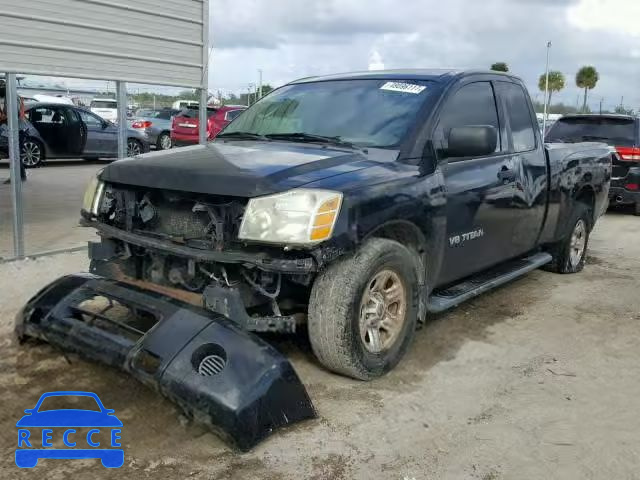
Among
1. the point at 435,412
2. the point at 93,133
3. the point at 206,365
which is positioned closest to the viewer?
the point at 206,365

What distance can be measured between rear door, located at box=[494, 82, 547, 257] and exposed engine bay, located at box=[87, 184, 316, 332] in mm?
2274

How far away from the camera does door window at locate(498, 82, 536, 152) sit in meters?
5.30

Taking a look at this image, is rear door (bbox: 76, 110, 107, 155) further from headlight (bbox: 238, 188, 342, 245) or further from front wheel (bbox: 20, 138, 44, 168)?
headlight (bbox: 238, 188, 342, 245)

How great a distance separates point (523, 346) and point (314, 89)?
2428 millimetres

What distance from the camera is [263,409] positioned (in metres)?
3.04

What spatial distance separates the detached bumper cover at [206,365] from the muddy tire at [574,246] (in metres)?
4.16

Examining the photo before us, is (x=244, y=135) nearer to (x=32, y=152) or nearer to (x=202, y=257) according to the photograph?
(x=202, y=257)

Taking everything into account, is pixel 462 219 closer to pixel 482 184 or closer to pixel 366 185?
pixel 482 184

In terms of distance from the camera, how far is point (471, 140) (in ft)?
13.5

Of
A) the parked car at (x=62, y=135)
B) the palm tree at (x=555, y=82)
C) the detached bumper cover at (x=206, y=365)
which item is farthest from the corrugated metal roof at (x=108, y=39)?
the palm tree at (x=555, y=82)

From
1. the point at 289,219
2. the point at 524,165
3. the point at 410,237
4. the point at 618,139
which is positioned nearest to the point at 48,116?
the point at 618,139

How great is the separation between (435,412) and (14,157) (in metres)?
4.65

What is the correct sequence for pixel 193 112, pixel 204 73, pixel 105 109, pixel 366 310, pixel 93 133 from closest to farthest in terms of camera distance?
pixel 366 310, pixel 204 73, pixel 93 133, pixel 193 112, pixel 105 109

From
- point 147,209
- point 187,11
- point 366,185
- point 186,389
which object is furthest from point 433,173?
point 187,11
